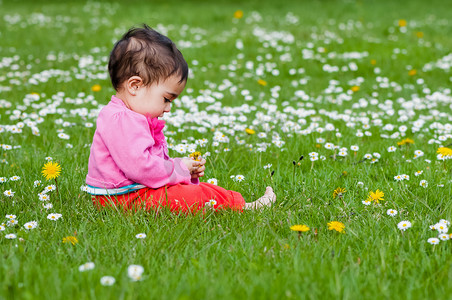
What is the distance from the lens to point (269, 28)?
11.7 m

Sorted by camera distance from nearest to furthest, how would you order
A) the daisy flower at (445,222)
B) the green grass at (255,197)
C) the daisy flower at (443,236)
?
the green grass at (255,197) < the daisy flower at (443,236) < the daisy flower at (445,222)

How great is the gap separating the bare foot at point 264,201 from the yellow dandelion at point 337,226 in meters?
0.53

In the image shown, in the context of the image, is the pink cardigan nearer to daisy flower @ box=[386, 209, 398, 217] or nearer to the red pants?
the red pants

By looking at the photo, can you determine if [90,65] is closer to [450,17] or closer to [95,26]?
[95,26]

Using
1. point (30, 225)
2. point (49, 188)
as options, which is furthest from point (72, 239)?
point (49, 188)

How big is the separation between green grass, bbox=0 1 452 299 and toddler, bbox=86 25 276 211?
0.14m

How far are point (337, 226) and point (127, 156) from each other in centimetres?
128

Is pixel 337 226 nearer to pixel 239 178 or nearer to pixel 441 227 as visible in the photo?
pixel 441 227

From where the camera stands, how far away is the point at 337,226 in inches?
107

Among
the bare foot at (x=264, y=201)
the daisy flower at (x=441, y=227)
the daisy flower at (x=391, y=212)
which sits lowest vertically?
the bare foot at (x=264, y=201)

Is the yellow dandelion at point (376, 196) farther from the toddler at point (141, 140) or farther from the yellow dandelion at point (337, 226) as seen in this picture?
the toddler at point (141, 140)

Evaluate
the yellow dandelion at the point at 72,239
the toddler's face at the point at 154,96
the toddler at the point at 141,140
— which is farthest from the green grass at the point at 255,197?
the toddler's face at the point at 154,96

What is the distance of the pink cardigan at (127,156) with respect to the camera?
293 cm

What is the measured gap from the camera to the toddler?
2.96 m
